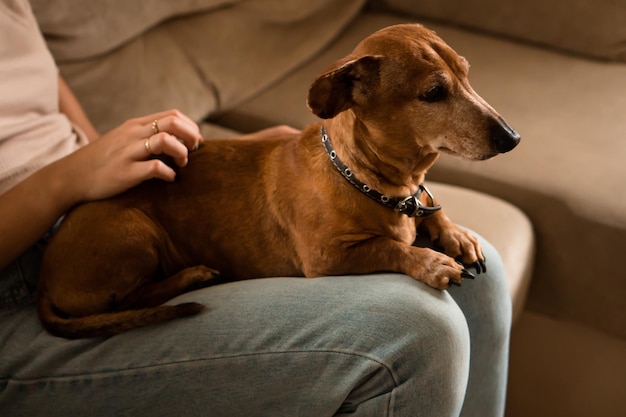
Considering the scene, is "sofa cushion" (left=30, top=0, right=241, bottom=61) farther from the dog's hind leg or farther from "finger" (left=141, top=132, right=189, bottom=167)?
the dog's hind leg

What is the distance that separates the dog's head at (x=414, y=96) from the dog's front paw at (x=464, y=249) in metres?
0.15

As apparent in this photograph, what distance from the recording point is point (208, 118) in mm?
2014

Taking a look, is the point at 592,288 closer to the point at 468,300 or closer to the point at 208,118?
the point at 468,300

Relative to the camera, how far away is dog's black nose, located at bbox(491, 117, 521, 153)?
106 centimetres

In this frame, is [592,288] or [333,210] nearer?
[333,210]

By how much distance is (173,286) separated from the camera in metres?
1.17

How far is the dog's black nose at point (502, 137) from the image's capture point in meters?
1.06

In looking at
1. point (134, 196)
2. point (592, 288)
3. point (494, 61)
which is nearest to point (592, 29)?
point (494, 61)

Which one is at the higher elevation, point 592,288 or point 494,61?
point 494,61

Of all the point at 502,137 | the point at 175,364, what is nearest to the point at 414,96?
the point at 502,137

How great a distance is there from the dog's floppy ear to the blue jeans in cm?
25

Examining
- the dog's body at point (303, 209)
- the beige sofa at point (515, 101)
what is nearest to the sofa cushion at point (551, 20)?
the beige sofa at point (515, 101)

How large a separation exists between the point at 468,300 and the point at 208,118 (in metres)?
1.12

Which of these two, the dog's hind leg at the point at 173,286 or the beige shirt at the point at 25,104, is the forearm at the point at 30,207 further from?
the dog's hind leg at the point at 173,286
